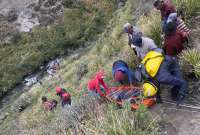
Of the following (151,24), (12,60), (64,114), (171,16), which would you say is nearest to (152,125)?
(64,114)

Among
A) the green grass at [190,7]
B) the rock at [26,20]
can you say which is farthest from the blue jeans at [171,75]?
the rock at [26,20]

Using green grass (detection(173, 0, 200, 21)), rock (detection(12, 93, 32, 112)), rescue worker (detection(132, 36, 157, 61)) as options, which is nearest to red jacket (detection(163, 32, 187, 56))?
rescue worker (detection(132, 36, 157, 61))

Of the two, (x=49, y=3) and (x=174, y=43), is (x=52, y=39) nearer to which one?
(x=49, y=3)

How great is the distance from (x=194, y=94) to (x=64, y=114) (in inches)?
113

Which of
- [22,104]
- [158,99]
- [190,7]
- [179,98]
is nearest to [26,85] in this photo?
[22,104]

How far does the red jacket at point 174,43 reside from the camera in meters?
9.94

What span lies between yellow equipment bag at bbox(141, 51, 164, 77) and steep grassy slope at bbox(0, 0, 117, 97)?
20581mm

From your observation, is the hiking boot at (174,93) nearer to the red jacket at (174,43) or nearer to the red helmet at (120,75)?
the red jacket at (174,43)

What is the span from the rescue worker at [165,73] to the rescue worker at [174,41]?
2.06 feet

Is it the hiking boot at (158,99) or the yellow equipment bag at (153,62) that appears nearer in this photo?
the yellow equipment bag at (153,62)

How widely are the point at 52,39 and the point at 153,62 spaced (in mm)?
23683

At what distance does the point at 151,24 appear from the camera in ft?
41.7

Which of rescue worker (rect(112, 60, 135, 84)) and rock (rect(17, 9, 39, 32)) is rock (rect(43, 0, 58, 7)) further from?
rescue worker (rect(112, 60, 135, 84))

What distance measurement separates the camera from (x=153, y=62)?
9250 mm
